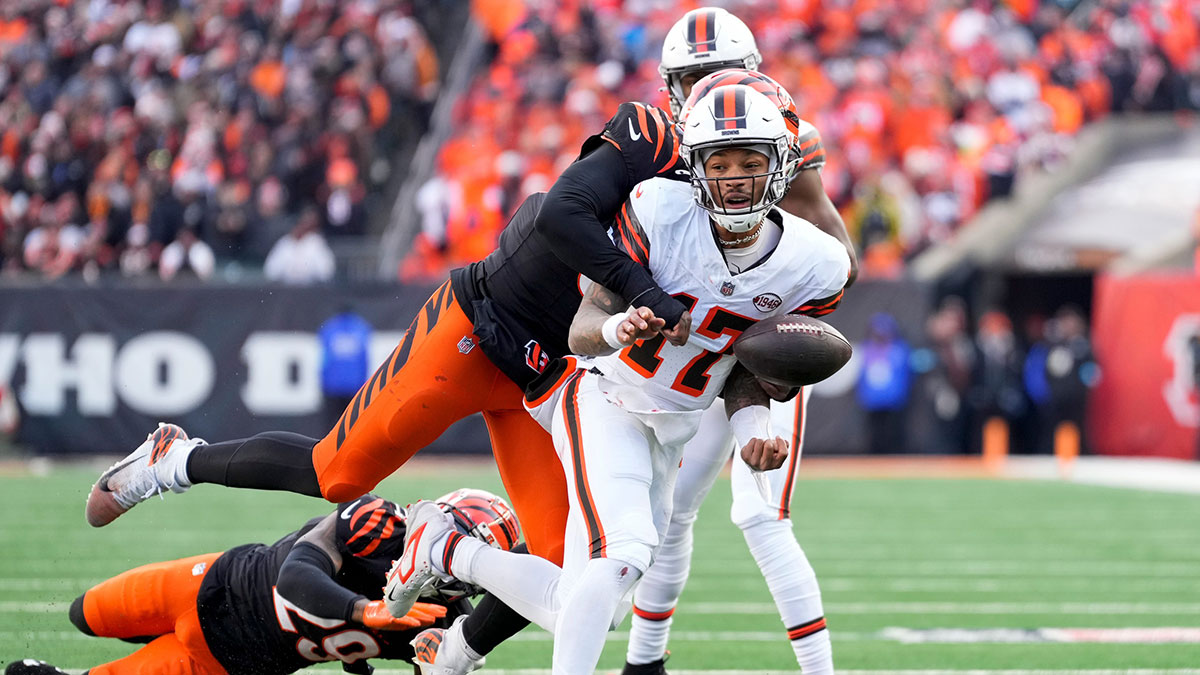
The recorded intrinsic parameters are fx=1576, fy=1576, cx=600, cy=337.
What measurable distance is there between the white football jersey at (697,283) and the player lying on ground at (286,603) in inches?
29.4

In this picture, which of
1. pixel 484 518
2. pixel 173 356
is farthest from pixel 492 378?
pixel 173 356

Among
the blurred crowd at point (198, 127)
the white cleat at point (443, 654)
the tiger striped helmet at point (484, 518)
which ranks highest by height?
the blurred crowd at point (198, 127)

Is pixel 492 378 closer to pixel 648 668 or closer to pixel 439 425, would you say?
pixel 439 425

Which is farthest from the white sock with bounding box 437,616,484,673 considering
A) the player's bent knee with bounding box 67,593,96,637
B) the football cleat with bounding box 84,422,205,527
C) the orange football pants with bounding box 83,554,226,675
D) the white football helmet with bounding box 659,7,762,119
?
the white football helmet with bounding box 659,7,762,119

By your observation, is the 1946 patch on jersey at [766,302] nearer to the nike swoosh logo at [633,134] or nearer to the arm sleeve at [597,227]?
the arm sleeve at [597,227]

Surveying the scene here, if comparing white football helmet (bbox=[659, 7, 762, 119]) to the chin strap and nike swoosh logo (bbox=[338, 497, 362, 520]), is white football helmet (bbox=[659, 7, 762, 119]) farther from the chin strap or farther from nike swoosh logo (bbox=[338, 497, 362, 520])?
nike swoosh logo (bbox=[338, 497, 362, 520])

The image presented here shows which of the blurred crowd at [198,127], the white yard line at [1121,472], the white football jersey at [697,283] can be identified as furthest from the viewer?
the blurred crowd at [198,127]

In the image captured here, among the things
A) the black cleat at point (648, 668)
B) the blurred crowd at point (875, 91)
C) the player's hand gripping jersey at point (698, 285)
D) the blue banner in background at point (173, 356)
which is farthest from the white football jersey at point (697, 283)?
the blurred crowd at point (875, 91)

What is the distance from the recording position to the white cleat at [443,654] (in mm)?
4176

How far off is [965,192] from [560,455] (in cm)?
1126

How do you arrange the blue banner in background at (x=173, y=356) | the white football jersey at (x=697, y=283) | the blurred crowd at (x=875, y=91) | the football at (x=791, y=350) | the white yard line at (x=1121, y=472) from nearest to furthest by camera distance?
the football at (x=791, y=350) < the white football jersey at (x=697, y=283) < the white yard line at (x=1121, y=472) < the blue banner in background at (x=173, y=356) < the blurred crowd at (x=875, y=91)

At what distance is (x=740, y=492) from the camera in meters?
4.57

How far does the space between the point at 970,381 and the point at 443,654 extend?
9.75 meters

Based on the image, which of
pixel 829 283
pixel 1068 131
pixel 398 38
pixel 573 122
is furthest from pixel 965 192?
pixel 829 283
